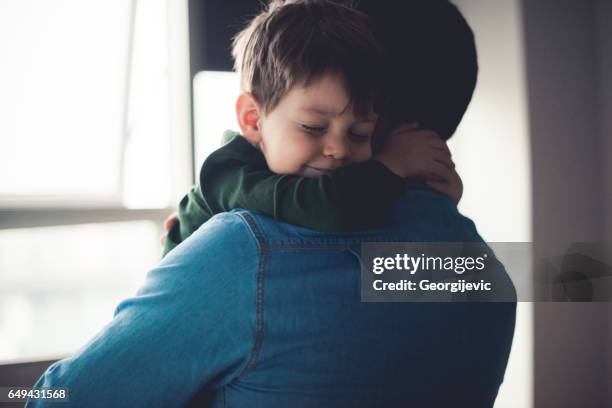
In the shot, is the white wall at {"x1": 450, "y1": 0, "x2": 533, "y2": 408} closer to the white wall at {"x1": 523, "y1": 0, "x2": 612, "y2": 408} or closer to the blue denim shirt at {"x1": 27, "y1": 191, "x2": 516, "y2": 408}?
the white wall at {"x1": 523, "y1": 0, "x2": 612, "y2": 408}

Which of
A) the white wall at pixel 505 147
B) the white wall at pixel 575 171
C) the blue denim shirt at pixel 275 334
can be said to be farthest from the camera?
the white wall at pixel 505 147

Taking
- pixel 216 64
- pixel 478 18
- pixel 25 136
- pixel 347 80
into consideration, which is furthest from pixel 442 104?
pixel 25 136

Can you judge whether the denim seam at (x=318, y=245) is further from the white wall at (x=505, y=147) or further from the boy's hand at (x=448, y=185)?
the white wall at (x=505, y=147)

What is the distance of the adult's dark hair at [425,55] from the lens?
55 cm

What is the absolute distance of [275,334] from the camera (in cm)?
44

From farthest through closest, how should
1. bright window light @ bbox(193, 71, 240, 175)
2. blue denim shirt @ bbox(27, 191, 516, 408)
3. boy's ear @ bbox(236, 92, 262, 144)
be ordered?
bright window light @ bbox(193, 71, 240, 175) < boy's ear @ bbox(236, 92, 262, 144) < blue denim shirt @ bbox(27, 191, 516, 408)

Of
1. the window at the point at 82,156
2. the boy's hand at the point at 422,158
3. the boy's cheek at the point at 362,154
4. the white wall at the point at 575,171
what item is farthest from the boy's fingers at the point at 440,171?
the window at the point at 82,156

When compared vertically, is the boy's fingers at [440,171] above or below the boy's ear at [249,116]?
below

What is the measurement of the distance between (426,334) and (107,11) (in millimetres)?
2010

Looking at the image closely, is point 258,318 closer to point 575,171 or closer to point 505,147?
point 575,171

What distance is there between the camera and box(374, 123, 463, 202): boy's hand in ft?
1.88

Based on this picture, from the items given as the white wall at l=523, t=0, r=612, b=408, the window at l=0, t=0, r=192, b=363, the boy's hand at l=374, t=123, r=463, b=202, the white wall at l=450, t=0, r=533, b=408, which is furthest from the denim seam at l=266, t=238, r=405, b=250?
the window at l=0, t=0, r=192, b=363

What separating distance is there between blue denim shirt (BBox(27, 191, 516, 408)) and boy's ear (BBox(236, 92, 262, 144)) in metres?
0.25

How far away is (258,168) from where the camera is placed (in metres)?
0.61
